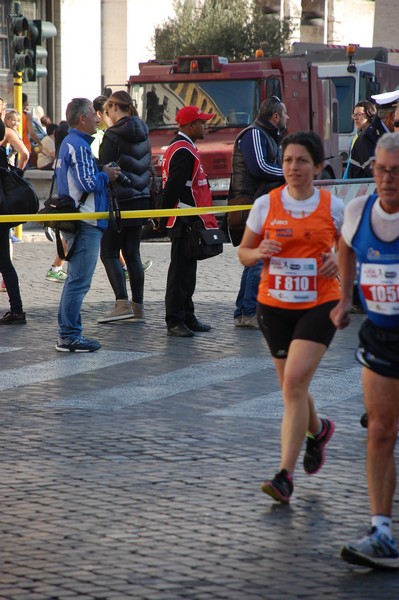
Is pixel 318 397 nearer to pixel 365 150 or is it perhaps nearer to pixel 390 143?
pixel 390 143

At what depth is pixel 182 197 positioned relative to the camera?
34.9 feet

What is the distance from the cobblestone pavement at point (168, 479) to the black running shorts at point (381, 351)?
73 cm

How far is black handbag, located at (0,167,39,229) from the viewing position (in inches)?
441

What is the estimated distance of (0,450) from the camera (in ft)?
22.1

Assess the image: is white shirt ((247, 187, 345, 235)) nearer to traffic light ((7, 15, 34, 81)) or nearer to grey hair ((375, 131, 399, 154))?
grey hair ((375, 131, 399, 154))

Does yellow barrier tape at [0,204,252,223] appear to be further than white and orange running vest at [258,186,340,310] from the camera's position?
Yes

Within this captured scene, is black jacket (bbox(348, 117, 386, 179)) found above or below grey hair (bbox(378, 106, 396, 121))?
below

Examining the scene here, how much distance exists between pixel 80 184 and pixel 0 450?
135 inches

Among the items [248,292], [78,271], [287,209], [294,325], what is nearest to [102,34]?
[248,292]

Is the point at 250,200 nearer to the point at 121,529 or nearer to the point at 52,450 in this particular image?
the point at 52,450

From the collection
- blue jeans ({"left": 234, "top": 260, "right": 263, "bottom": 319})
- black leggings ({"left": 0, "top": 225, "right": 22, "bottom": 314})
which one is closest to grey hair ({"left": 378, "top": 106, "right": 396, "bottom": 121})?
blue jeans ({"left": 234, "top": 260, "right": 263, "bottom": 319})

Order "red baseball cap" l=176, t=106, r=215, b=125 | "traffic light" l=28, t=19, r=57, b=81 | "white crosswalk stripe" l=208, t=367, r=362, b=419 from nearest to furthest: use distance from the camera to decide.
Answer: "white crosswalk stripe" l=208, t=367, r=362, b=419 → "red baseball cap" l=176, t=106, r=215, b=125 → "traffic light" l=28, t=19, r=57, b=81

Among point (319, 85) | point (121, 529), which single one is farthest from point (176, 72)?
point (121, 529)

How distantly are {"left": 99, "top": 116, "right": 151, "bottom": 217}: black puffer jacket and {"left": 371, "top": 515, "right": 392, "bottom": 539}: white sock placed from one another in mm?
6443
